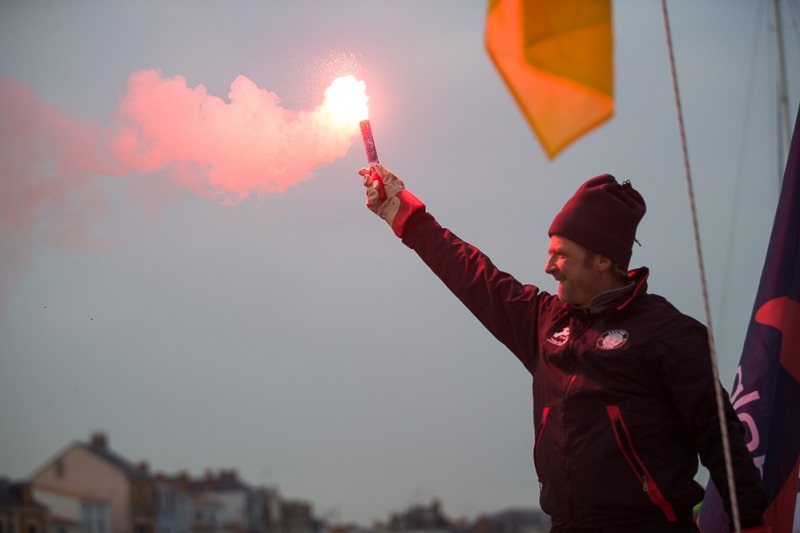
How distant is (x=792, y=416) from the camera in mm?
3068

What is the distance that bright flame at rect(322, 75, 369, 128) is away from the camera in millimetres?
3004

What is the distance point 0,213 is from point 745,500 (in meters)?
2.90

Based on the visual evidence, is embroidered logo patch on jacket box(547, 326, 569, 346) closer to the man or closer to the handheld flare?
the man

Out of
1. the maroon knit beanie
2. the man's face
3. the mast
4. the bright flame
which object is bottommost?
the man's face

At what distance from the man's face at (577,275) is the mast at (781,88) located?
10.1 ft

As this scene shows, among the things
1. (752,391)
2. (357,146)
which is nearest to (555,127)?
(357,146)

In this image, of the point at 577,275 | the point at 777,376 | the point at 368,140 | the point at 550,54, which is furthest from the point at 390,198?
the point at 777,376

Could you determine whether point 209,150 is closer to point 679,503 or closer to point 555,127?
point 555,127

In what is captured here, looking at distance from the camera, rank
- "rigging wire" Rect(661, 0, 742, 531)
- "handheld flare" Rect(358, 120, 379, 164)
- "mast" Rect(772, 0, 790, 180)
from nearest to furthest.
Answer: "rigging wire" Rect(661, 0, 742, 531)
"handheld flare" Rect(358, 120, 379, 164)
"mast" Rect(772, 0, 790, 180)

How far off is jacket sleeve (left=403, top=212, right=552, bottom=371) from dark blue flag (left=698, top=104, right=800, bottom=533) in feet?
3.15

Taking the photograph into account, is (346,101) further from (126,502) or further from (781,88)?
(781,88)

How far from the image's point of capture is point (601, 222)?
2.53 m

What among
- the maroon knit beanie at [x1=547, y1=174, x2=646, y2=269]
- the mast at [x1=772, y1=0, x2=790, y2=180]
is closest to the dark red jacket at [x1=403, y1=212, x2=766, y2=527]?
the maroon knit beanie at [x1=547, y1=174, x2=646, y2=269]

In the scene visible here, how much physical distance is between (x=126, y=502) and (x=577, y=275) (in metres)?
2.15
